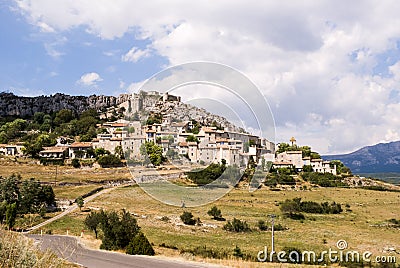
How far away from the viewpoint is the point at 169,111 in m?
25.0

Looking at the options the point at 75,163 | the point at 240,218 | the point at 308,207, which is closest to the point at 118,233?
the point at 240,218

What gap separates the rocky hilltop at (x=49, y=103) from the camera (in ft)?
357

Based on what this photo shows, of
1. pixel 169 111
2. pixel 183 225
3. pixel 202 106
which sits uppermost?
pixel 169 111

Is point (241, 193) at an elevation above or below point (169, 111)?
below

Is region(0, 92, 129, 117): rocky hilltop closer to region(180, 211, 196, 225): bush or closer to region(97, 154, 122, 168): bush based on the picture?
region(97, 154, 122, 168): bush

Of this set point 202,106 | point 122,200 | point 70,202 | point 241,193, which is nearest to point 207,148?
point 241,193

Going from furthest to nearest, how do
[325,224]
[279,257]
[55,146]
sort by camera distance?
1. [55,146]
2. [325,224]
3. [279,257]

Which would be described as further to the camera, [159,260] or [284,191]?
[284,191]

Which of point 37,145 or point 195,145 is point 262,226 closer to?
point 195,145

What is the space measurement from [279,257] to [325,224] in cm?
1570

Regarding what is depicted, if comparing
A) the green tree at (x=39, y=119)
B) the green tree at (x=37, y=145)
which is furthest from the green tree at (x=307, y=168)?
the green tree at (x=39, y=119)

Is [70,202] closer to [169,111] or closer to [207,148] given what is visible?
[169,111]

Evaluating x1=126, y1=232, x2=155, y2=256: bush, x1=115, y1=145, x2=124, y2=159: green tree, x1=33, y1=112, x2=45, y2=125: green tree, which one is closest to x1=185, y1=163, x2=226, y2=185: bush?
x1=126, y1=232, x2=155, y2=256: bush

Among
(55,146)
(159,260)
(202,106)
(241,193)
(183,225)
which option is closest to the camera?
(202,106)
